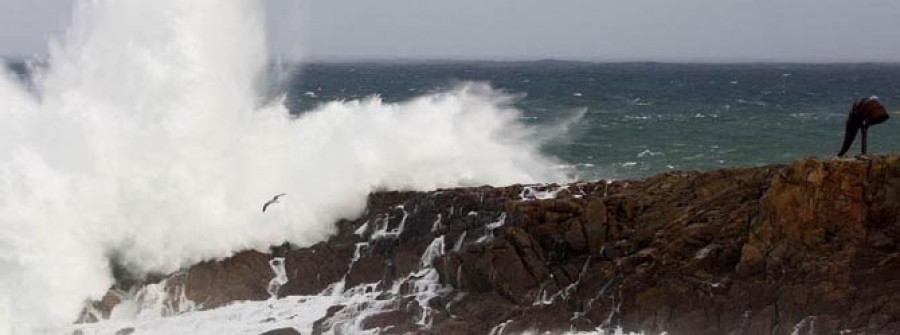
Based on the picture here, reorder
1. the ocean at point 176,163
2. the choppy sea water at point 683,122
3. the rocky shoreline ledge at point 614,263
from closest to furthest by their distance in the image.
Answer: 1. the rocky shoreline ledge at point 614,263
2. the ocean at point 176,163
3. the choppy sea water at point 683,122

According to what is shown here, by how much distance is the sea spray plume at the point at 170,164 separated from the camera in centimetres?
1565

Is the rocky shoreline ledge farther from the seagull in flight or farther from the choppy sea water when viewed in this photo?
the choppy sea water

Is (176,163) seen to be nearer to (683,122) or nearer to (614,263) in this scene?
(614,263)

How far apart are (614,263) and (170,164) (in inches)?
349

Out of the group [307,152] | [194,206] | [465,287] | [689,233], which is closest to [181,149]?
[194,206]

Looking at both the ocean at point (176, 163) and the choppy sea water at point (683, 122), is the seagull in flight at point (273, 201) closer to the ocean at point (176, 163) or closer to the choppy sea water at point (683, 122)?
the ocean at point (176, 163)

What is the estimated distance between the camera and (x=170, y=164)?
1731 cm

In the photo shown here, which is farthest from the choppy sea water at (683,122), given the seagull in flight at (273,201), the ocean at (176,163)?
the seagull in flight at (273,201)

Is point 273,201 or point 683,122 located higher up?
point 273,201

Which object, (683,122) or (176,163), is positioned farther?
(683,122)

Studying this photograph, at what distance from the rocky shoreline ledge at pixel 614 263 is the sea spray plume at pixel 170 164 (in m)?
0.99

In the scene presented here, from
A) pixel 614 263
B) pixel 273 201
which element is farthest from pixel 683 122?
pixel 614 263

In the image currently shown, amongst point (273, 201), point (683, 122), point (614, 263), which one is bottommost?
point (683, 122)

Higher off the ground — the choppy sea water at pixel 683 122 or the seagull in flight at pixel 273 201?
the seagull in flight at pixel 273 201
